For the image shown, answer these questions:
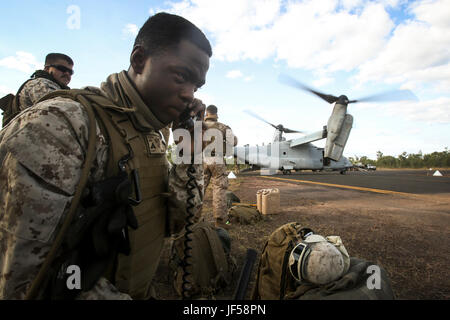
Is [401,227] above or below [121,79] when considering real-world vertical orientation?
below

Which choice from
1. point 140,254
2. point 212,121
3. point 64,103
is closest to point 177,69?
point 64,103

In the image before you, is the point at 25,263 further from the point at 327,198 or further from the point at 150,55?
the point at 327,198

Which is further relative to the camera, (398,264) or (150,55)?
(398,264)

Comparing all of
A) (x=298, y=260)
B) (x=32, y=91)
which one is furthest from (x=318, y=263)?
(x=32, y=91)

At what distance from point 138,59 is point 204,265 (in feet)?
7.27

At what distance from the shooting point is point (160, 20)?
1.26 metres

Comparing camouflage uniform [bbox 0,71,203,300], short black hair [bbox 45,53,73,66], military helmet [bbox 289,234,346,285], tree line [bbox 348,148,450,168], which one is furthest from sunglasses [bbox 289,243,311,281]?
tree line [bbox 348,148,450,168]

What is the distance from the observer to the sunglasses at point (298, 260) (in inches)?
75.8

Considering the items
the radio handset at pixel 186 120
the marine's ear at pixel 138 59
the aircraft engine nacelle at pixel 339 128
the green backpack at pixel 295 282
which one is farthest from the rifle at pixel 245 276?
the aircraft engine nacelle at pixel 339 128

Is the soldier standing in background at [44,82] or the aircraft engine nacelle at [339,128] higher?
the aircraft engine nacelle at [339,128]

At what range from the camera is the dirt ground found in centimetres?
269

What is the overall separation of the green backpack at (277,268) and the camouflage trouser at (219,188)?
251 cm

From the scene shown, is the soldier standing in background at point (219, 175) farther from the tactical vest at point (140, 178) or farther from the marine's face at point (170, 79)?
the marine's face at point (170, 79)

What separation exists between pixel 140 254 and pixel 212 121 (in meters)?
4.38
